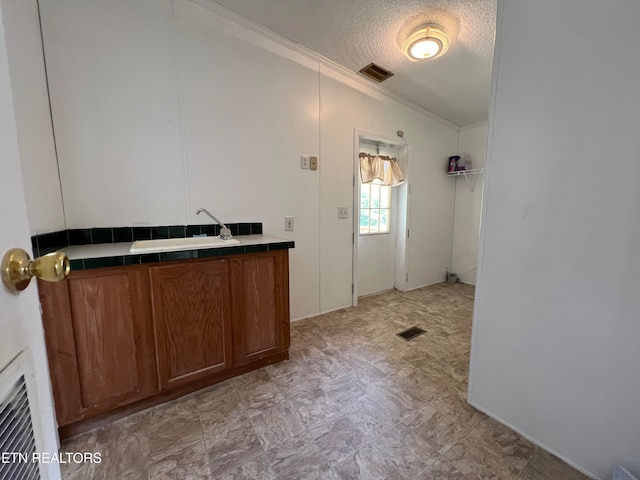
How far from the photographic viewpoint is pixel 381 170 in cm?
311

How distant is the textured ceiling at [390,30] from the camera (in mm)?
1761

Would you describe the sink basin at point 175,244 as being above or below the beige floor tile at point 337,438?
above

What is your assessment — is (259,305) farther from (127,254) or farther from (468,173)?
(468,173)

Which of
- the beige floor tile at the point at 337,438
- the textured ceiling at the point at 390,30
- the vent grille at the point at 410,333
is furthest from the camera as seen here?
the vent grille at the point at 410,333

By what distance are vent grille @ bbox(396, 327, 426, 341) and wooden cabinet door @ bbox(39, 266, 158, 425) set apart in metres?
Result: 1.93

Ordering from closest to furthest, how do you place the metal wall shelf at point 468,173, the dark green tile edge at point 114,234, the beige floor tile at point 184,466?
1. the beige floor tile at point 184,466
2. the dark green tile edge at point 114,234
3. the metal wall shelf at point 468,173

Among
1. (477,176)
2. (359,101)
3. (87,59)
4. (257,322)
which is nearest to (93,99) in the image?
(87,59)

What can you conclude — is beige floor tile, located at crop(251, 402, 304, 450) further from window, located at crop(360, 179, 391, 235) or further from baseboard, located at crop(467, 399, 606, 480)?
window, located at crop(360, 179, 391, 235)

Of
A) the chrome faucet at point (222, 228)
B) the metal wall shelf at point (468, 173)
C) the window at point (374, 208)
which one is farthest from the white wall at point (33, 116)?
the metal wall shelf at point (468, 173)

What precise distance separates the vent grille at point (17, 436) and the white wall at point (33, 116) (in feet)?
3.58

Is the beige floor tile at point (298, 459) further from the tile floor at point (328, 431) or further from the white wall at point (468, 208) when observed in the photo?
the white wall at point (468, 208)

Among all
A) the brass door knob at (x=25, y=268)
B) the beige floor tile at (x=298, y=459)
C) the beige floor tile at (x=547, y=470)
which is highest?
the brass door knob at (x=25, y=268)

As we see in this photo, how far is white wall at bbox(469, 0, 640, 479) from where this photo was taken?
3.28 feet

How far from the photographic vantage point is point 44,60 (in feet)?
4.73
